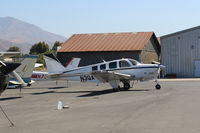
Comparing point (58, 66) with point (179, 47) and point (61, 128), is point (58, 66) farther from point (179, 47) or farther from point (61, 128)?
point (179, 47)

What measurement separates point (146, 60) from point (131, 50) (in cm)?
381

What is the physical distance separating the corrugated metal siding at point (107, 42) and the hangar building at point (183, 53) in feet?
13.4

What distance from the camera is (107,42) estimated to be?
4841 centimetres

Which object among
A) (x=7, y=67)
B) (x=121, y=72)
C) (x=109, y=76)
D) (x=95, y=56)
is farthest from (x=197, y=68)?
(x=7, y=67)

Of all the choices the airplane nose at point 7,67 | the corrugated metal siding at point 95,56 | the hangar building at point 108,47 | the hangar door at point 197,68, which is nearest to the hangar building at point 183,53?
the hangar door at point 197,68

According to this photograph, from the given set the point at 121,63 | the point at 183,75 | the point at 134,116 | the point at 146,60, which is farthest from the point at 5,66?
the point at 146,60

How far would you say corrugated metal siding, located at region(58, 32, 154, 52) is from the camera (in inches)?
1829

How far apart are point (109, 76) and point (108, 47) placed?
978 inches

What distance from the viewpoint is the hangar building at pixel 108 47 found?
4578 centimetres

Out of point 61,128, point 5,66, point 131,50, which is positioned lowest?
point 61,128

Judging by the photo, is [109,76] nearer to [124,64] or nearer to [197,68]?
[124,64]

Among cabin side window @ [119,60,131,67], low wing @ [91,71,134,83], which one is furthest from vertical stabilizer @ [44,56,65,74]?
cabin side window @ [119,60,131,67]

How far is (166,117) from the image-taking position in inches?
425

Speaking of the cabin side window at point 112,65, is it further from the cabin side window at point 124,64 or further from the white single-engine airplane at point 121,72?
the cabin side window at point 124,64
